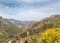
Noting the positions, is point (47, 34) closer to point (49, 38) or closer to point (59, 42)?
point (49, 38)

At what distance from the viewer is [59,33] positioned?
267 feet

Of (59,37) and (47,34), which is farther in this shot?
(47,34)

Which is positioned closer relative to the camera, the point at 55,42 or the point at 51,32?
the point at 55,42

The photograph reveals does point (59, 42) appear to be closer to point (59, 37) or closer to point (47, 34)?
point (59, 37)

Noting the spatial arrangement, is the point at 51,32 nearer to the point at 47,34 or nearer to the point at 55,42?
the point at 47,34

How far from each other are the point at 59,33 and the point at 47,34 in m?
5.26

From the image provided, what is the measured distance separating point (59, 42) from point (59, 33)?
6465 mm

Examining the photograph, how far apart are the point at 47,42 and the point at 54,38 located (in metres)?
3.39

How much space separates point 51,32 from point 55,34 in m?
3.83

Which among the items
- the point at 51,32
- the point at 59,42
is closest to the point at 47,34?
the point at 51,32

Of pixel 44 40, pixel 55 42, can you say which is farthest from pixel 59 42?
pixel 44 40

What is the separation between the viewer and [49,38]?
80.9 meters

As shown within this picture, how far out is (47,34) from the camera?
83.2 m

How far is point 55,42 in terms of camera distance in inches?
3063
